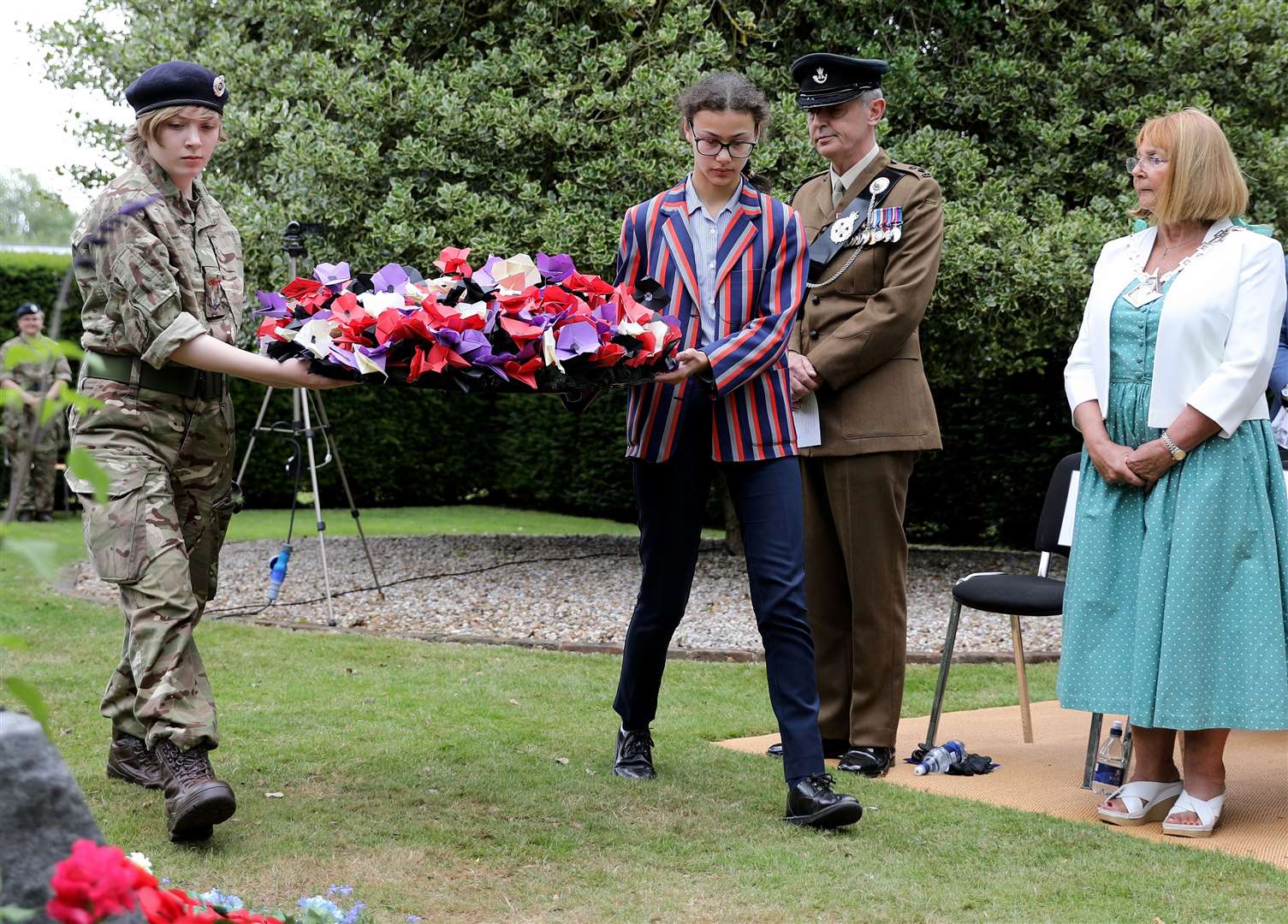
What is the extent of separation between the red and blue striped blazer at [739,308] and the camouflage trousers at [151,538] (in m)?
1.37

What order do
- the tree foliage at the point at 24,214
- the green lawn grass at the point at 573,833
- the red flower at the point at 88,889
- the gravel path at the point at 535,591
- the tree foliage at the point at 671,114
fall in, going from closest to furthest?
the red flower at the point at 88,889
the green lawn grass at the point at 573,833
the gravel path at the point at 535,591
the tree foliage at the point at 671,114
the tree foliage at the point at 24,214

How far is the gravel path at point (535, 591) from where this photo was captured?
27.2ft

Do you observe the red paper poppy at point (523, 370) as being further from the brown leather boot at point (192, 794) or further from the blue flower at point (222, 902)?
the blue flower at point (222, 902)

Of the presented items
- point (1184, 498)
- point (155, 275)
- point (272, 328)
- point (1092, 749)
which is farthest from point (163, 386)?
point (1092, 749)

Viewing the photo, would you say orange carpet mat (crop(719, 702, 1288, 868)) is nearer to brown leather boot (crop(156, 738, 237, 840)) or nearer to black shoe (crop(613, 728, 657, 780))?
black shoe (crop(613, 728, 657, 780))

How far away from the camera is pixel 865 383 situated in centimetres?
496

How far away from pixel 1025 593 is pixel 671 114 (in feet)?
16.3

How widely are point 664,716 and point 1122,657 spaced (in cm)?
213

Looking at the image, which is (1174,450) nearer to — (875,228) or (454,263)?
(875,228)

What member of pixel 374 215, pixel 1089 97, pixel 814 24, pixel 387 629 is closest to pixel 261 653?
pixel 387 629

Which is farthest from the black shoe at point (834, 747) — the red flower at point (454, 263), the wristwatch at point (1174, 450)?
the red flower at point (454, 263)

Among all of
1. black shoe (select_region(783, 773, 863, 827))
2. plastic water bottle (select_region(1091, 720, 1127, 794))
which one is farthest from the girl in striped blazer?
plastic water bottle (select_region(1091, 720, 1127, 794))

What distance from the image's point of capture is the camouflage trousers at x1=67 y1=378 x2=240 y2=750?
3740mm

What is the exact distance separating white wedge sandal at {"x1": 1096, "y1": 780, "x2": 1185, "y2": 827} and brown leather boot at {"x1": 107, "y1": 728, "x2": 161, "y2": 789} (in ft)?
10.2
